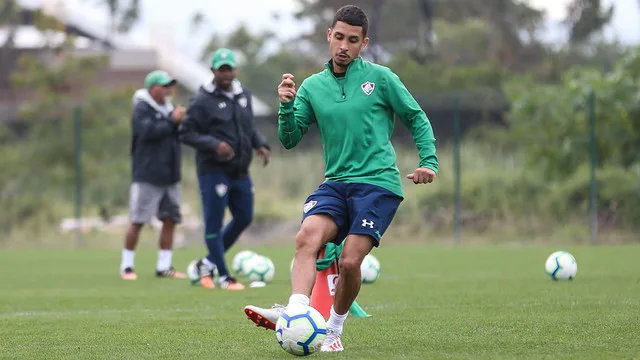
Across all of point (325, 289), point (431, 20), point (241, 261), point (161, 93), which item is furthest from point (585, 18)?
point (325, 289)

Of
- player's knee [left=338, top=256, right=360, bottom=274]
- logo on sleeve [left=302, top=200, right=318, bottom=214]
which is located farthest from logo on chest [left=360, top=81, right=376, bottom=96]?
player's knee [left=338, top=256, right=360, bottom=274]

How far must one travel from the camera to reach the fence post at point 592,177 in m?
19.7

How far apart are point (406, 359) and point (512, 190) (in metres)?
15.5

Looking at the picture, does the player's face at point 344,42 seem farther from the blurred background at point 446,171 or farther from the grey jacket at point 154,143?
the blurred background at point 446,171

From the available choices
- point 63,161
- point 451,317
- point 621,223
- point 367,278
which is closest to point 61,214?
point 63,161

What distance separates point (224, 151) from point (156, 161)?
7.29 ft

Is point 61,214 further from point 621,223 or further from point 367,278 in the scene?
point 367,278

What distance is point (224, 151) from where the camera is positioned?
10977 millimetres

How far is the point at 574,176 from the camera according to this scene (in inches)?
819

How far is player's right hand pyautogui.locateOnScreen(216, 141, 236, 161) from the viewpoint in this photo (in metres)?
11.0

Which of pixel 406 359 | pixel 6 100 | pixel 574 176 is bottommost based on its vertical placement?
pixel 406 359

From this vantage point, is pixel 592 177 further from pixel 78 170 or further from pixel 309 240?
pixel 309 240

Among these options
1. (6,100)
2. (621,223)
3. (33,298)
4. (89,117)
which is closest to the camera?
(33,298)

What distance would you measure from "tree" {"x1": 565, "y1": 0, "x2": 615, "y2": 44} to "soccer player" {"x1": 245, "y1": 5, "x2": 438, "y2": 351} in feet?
133
